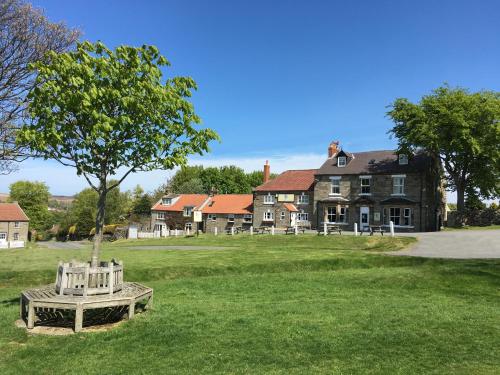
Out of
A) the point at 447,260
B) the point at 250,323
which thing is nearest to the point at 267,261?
the point at 447,260

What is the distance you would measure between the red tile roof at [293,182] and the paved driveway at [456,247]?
2351 centimetres

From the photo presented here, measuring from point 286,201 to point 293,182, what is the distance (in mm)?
3101

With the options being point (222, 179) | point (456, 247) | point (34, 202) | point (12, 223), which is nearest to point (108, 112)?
point (456, 247)

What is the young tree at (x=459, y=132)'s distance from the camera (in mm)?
42406

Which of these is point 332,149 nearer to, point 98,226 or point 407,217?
point 407,217

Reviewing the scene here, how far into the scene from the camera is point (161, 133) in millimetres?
10047

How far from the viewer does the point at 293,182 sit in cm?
5597

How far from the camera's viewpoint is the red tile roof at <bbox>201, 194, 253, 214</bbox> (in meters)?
60.5

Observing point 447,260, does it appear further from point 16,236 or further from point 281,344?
point 16,236

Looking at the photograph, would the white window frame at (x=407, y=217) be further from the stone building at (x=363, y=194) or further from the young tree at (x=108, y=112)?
the young tree at (x=108, y=112)

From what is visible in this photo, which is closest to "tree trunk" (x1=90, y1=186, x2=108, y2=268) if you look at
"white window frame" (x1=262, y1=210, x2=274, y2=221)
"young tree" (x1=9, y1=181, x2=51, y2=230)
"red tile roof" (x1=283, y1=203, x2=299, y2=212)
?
"red tile roof" (x1=283, y1=203, x2=299, y2=212)

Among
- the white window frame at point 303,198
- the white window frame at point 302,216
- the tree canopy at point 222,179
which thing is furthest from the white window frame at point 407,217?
the tree canopy at point 222,179

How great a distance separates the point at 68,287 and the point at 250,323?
4.07 m

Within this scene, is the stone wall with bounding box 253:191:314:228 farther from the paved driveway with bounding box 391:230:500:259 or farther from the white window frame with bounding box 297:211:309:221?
the paved driveway with bounding box 391:230:500:259
